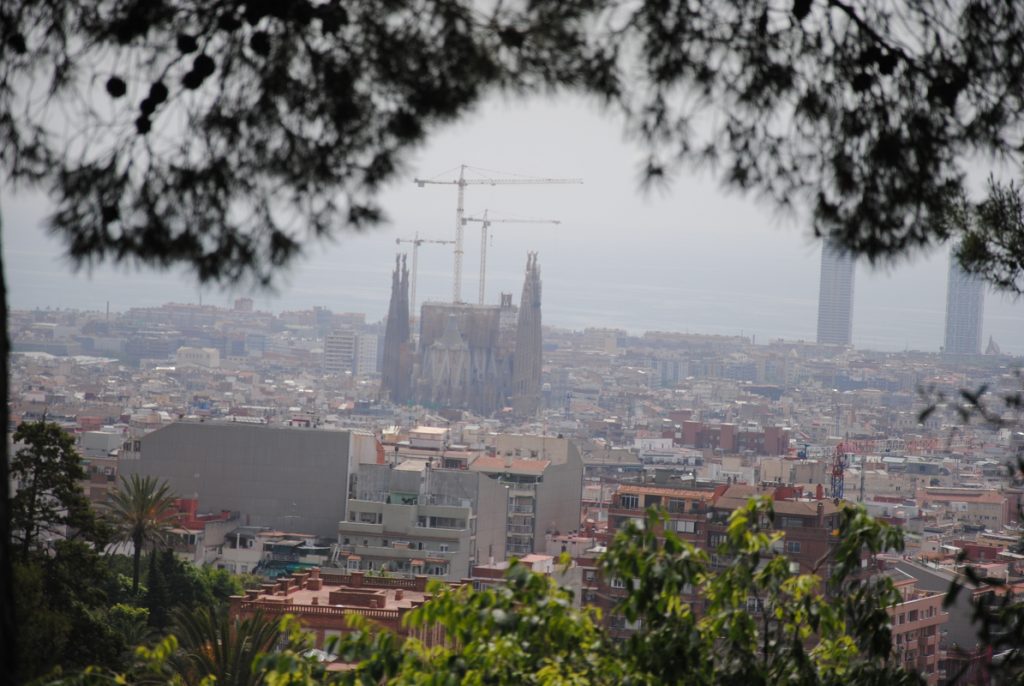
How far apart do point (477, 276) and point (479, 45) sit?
124m

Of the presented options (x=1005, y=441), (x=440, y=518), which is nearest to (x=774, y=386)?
(x=1005, y=441)

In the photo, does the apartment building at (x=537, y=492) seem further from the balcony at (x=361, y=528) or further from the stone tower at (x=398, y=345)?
the stone tower at (x=398, y=345)

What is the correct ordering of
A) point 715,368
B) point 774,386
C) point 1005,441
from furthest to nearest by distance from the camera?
point 715,368 < point 774,386 < point 1005,441

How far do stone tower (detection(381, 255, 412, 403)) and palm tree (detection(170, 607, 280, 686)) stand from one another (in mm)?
88125

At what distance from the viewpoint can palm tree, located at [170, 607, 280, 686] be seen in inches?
427

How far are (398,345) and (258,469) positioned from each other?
64017mm

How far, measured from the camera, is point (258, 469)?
3938 cm

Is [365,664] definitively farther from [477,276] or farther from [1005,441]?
[477,276]

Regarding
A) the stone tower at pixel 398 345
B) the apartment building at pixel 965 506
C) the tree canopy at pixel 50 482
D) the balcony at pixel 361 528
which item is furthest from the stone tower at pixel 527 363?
the tree canopy at pixel 50 482

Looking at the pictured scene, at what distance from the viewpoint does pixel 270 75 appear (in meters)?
2.70

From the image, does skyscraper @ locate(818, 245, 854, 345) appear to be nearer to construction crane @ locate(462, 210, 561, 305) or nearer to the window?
construction crane @ locate(462, 210, 561, 305)

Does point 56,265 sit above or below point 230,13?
below

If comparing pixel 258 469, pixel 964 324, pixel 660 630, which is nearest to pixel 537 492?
pixel 258 469

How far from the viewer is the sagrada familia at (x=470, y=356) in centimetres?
9862
